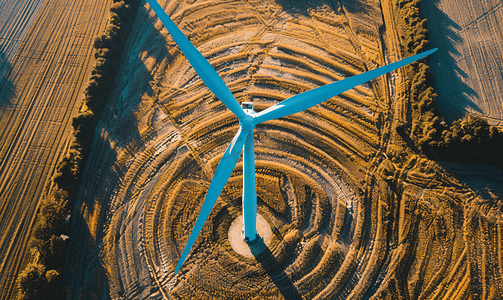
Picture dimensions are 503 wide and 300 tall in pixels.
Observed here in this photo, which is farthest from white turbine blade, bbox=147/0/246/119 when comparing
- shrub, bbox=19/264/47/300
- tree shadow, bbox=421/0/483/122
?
tree shadow, bbox=421/0/483/122

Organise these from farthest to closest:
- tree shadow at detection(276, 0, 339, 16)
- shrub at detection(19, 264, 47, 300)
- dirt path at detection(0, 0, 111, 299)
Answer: tree shadow at detection(276, 0, 339, 16), dirt path at detection(0, 0, 111, 299), shrub at detection(19, 264, 47, 300)

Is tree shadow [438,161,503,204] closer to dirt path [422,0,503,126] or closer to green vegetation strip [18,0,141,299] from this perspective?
dirt path [422,0,503,126]

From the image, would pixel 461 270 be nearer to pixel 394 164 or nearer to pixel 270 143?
pixel 394 164

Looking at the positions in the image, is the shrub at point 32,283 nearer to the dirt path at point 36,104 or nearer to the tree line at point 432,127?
the dirt path at point 36,104

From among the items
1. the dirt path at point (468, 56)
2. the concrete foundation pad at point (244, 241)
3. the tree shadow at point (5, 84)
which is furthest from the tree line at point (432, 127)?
the tree shadow at point (5, 84)

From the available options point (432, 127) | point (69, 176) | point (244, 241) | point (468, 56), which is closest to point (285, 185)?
point (244, 241)

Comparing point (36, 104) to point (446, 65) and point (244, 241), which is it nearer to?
point (244, 241)

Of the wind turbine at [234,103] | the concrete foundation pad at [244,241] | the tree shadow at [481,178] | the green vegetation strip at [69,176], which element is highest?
the green vegetation strip at [69,176]
